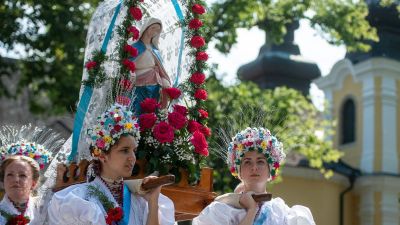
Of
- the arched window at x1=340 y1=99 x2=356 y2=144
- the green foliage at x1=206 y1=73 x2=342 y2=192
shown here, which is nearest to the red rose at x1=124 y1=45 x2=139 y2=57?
the green foliage at x1=206 y1=73 x2=342 y2=192

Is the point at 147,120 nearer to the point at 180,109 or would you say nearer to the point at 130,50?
the point at 180,109

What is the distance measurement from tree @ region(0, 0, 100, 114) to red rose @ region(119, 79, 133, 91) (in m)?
7.59

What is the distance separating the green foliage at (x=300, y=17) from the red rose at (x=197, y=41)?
9.67 m

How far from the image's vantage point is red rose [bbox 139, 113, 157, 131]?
6.86 metres

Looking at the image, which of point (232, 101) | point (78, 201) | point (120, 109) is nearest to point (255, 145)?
point (120, 109)

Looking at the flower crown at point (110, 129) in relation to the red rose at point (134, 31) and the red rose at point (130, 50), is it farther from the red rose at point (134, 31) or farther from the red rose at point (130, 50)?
the red rose at point (134, 31)

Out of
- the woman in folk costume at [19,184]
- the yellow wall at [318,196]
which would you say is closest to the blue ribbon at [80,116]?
the woman in folk costume at [19,184]

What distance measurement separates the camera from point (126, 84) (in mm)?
6988

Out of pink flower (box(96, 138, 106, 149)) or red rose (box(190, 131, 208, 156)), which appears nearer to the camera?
pink flower (box(96, 138, 106, 149))

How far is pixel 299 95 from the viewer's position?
18969mm

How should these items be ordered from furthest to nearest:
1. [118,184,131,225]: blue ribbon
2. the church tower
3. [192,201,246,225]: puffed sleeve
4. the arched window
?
the arched window < the church tower < [192,201,246,225]: puffed sleeve < [118,184,131,225]: blue ribbon

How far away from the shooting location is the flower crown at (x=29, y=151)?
6.91m

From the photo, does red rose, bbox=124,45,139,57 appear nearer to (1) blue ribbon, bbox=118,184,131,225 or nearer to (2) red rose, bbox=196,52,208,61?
(2) red rose, bbox=196,52,208,61

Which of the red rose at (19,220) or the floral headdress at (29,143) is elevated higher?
the floral headdress at (29,143)
